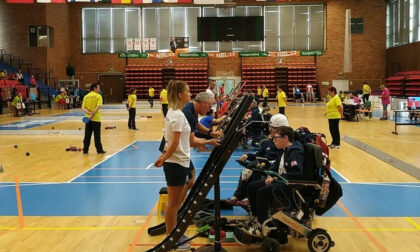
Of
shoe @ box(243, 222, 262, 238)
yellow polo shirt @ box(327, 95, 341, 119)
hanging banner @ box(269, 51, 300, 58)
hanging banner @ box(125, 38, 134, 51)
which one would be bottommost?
shoe @ box(243, 222, 262, 238)

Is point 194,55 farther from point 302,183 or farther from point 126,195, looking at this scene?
point 302,183

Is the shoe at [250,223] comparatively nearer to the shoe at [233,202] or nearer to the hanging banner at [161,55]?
the shoe at [233,202]

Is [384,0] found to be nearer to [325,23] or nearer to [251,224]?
[325,23]

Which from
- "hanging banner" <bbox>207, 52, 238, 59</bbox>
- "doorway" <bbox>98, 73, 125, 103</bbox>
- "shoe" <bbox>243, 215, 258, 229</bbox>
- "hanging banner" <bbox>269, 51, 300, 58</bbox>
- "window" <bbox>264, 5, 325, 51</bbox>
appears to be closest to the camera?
"shoe" <bbox>243, 215, 258, 229</bbox>

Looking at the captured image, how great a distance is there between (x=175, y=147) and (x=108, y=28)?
37.6m

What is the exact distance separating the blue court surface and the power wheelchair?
4.44 ft

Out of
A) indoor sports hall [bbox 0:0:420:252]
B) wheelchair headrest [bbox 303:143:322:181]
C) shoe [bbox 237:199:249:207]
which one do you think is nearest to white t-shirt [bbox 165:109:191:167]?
indoor sports hall [bbox 0:0:420:252]

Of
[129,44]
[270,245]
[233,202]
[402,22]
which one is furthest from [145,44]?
[270,245]

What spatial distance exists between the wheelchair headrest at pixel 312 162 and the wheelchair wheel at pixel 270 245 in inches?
31.3

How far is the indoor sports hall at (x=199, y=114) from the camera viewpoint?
538 centimetres

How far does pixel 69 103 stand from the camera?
3378cm

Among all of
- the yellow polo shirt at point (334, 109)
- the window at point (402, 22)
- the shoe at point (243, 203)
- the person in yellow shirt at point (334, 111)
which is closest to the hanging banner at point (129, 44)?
the window at point (402, 22)

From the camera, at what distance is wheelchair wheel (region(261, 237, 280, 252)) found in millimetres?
4672

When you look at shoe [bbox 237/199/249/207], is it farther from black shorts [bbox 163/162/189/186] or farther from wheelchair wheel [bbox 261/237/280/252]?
black shorts [bbox 163/162/189/186]
